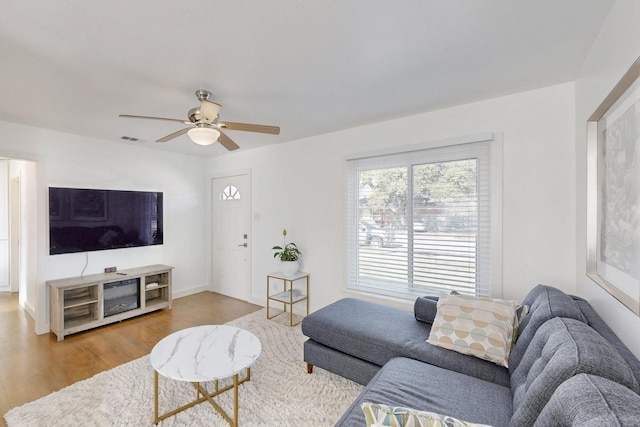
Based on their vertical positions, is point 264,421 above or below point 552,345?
below

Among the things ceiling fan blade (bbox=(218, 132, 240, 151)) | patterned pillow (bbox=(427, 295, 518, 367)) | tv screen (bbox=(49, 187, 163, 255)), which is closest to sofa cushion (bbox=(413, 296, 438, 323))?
patterned pillow (bbox=(427, 295, 518, 367))

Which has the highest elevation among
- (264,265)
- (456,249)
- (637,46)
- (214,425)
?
(637,46)

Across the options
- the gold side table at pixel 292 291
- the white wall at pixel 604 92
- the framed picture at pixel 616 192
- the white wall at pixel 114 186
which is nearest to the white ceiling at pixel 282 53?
the white wall at pixel 604 92

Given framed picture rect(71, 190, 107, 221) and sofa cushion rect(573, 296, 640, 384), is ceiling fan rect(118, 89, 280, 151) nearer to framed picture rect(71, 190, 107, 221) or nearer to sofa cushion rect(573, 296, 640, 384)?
framed picture rect(71, 190, 107, 221)

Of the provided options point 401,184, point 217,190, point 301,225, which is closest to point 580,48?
point 401,184

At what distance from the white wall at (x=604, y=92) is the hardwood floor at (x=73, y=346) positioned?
3607mm

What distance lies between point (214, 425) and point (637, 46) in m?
2.96

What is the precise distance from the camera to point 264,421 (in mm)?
1938

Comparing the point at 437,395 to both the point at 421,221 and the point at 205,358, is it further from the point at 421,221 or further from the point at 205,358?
the point at 421,221

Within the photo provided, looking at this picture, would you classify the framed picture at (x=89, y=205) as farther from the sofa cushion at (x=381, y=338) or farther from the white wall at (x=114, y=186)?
the sofa cushion at (x=381, y=338)

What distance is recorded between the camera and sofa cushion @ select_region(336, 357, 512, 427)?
1.37m

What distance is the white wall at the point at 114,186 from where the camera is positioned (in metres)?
3.36

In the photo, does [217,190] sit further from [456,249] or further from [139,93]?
[456,249]

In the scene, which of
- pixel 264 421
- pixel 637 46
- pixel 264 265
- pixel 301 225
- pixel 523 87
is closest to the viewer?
pixel 637 46
